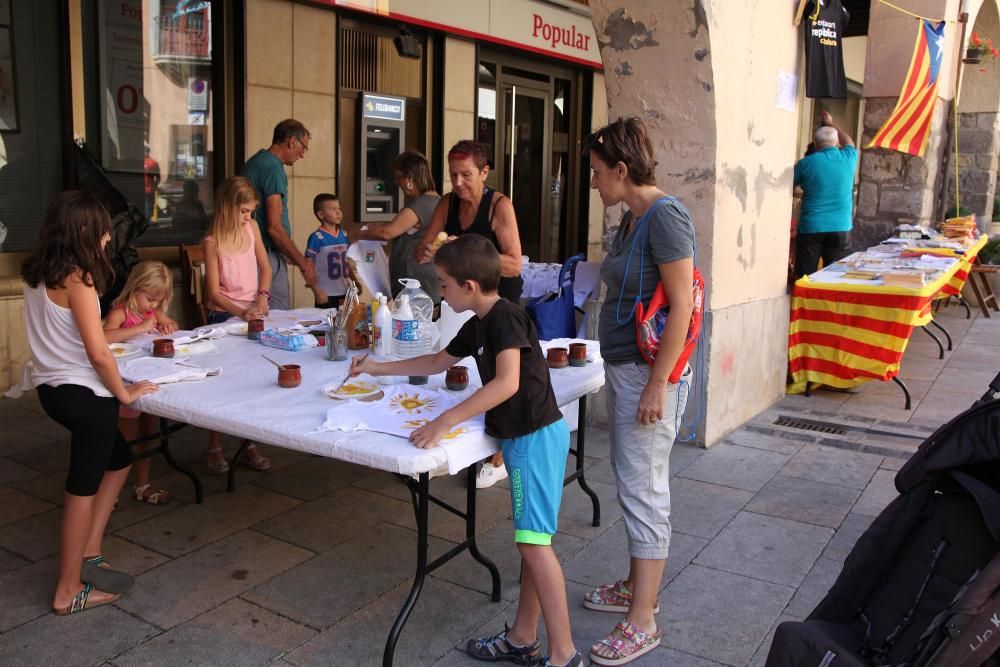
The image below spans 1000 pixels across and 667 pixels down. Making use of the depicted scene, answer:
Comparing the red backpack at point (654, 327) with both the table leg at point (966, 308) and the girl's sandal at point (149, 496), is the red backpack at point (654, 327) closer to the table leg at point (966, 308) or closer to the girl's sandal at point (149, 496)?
the girl's sandal at point (149, 496)

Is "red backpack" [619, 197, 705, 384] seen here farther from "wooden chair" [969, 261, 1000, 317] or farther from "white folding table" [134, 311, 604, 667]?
"wooden chair" [969, 261, 1000, 317]

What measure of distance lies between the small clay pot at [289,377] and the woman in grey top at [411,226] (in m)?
2.04

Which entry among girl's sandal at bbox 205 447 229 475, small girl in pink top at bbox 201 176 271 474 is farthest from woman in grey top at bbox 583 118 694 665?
girl's sandal at bbox 205 447 229 475

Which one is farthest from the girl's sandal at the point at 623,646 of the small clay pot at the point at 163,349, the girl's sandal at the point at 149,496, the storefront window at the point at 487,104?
the storefront window at the point at 487,104

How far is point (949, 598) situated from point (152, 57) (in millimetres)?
6597

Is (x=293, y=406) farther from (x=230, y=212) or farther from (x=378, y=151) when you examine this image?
(x=378, y=151)

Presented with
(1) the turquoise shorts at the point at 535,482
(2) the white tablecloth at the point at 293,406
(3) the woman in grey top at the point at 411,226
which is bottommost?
(1) the turquoise shorts at the point at 535,482

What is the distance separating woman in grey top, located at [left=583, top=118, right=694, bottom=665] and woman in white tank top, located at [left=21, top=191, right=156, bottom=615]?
1.66 metres

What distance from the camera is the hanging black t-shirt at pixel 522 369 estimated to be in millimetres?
2639

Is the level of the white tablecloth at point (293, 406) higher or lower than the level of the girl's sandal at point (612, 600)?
higher

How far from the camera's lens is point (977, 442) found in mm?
2045

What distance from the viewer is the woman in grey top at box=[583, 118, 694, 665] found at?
2801 mm

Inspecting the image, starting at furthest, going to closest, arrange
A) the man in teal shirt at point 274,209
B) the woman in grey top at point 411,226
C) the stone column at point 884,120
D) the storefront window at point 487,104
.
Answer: the storefront window at point 487,104 → the stone column at point 884,120 → the man in teal shirt at point 274,209 → the woman in grey top at point 411,226

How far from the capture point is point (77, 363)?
3002 millimetres
